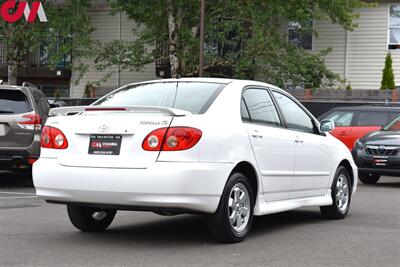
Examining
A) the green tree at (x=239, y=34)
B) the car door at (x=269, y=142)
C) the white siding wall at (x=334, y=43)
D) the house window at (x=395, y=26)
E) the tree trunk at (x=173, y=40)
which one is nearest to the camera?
the car door at (x=269, y=142)

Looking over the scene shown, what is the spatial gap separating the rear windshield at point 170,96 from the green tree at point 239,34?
19.2 m

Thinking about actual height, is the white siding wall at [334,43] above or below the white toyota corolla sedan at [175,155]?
above

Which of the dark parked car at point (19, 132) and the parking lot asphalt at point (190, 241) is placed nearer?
the parking lot asphalt at point (190, 241)

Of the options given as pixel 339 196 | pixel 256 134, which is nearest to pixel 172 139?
pixel 256 134

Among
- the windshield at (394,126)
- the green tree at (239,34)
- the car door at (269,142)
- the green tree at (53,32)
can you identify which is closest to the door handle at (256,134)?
the car door at (269,142)

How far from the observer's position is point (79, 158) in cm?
717

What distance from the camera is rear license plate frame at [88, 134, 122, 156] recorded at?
705cm

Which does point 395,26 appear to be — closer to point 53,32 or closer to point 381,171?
point 53,32

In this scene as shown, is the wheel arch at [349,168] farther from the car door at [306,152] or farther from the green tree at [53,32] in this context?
the green tree at [53,32]

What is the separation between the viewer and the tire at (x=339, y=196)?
31.2 feet

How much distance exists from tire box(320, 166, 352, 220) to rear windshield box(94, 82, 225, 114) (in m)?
2.52

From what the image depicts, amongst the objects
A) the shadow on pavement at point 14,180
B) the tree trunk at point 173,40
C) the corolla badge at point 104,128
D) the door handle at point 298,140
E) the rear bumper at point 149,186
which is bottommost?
the shadow on pavement at point 14,180

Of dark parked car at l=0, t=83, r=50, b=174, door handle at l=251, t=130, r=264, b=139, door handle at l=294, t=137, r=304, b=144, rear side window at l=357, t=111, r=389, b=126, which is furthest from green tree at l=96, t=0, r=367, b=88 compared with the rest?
door handle at l=251, t=130, r=264, b=139

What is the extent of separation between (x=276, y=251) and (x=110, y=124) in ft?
6.11
